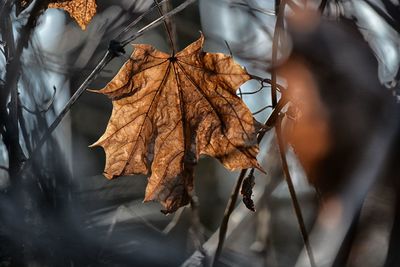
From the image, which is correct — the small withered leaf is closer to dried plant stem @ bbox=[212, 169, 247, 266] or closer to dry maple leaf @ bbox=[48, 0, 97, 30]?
dried plant stem @ bbox=[212, 169, 247, 266]

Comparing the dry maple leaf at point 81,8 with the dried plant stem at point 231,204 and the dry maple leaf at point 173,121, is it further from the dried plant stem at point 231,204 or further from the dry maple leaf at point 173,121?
the dried plant stem at point 231,204

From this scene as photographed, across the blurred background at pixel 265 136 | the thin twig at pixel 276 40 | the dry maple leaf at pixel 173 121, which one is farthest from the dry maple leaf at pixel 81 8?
the thin twig at pixel 276 40

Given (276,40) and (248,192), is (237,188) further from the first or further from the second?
(276,40)

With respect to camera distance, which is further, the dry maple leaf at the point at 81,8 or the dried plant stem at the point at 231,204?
the dry maple leaf at the point at 81,8

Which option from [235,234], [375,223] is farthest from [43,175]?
[375,223]

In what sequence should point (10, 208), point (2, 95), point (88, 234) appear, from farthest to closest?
1. point (88, 234)
2. point (10, 208)
3. point (2, 95)

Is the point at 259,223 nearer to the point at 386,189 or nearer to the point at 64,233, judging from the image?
the point at 64,233
